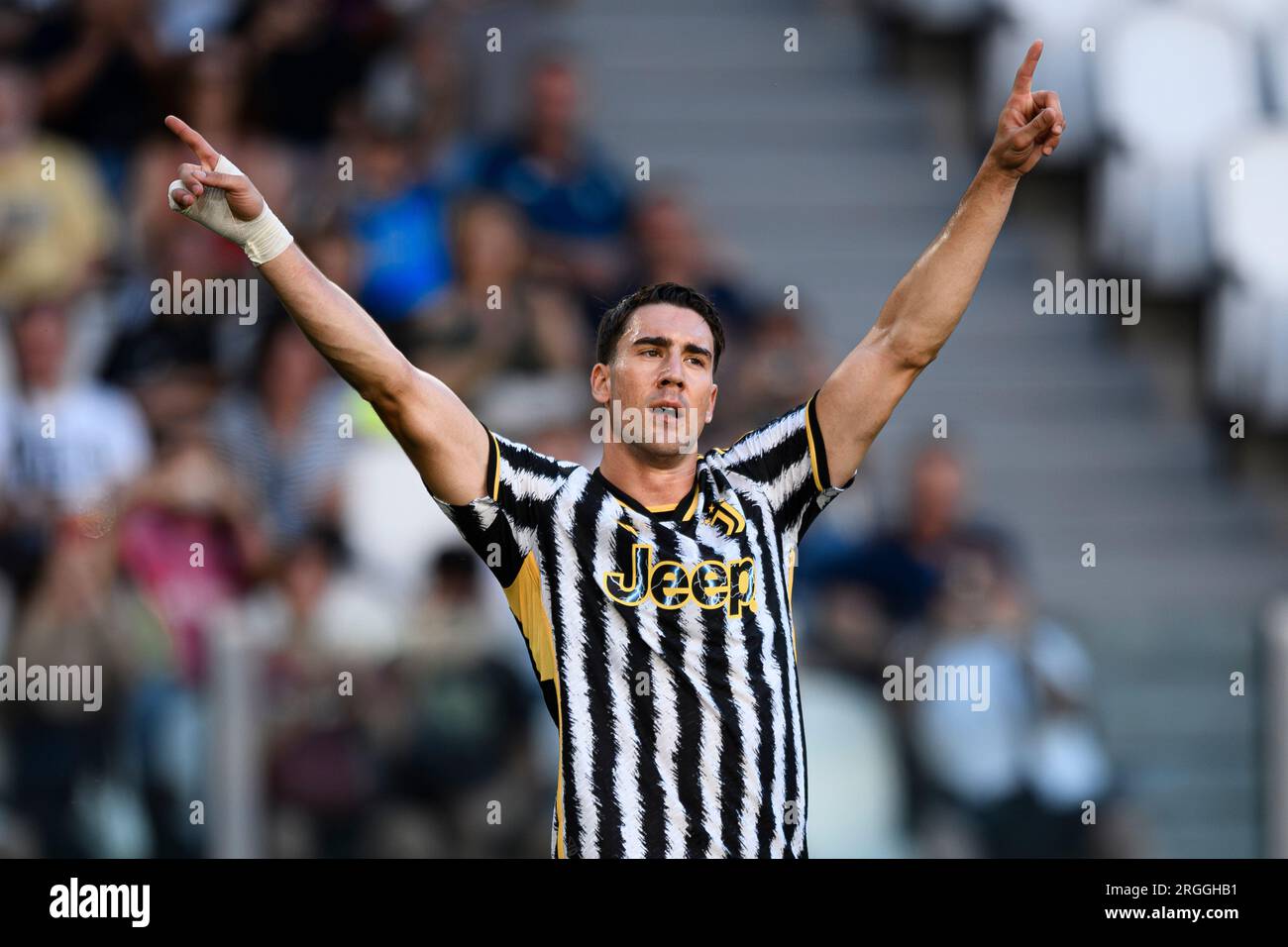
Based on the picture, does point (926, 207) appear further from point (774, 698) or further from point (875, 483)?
point (774, 698)

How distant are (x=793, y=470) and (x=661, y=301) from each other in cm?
45

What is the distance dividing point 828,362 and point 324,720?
288cm

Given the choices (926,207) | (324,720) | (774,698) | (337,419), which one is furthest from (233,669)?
(926,207)

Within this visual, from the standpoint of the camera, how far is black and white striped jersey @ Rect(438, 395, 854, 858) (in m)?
3.96

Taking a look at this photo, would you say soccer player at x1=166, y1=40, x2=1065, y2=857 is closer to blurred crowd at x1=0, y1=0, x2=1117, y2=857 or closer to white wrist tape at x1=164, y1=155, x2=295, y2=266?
white wrist tape at x1=164, y1=155, x2=295, y2=266

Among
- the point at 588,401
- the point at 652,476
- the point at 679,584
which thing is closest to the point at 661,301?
the point at 652,476

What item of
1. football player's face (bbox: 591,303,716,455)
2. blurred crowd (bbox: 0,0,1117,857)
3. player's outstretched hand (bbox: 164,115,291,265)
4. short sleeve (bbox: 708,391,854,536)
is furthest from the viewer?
blurred crowd (bbox: 0,0,1117,857)

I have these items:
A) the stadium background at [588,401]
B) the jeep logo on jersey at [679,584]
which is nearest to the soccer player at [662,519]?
the jeep logo on jersey at [679,584]

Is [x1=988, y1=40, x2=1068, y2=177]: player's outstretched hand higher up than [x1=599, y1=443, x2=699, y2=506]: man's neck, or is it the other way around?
[x1=988, y1=40, x2=1068, y2=177]: player's outstretched hand

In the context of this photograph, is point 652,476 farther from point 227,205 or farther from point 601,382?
point 227,205

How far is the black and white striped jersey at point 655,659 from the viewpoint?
13.0 feet

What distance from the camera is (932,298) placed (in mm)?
4164

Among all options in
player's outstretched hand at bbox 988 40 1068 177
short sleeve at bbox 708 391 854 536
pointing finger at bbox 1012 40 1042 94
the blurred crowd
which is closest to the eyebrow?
short sleeve at bbox 708 391 854 536

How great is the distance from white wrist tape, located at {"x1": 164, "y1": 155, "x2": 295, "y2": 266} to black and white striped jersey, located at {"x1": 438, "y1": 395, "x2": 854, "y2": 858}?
60 cm
